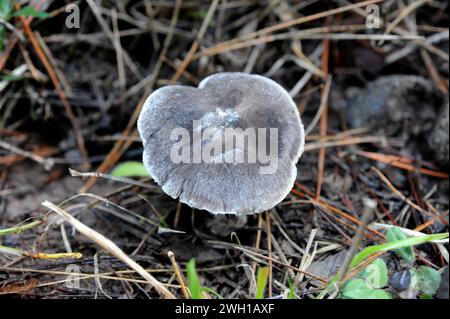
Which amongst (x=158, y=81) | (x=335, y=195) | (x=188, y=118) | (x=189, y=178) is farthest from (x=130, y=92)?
(x=335, y=195)

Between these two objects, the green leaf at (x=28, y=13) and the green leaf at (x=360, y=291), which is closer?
the green leaf at (x=360, y=291)

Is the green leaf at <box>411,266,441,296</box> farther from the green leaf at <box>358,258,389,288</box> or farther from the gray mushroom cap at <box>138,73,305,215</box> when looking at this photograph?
the gray mushroom cap at <box>138,73,305,215</box>

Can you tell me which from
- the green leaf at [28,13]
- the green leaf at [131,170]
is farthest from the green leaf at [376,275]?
the green leaf at [28,13]

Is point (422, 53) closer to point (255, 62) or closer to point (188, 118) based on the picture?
point (255, 62)

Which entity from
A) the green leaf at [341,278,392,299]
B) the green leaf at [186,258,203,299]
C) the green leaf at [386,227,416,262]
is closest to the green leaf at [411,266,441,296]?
the green leaf at [386,227,416,262]

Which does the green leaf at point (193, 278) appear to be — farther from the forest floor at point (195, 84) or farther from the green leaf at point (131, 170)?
the green leaf at point (131, 170)

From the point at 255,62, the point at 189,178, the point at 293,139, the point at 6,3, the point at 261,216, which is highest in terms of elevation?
the point at 6,3
